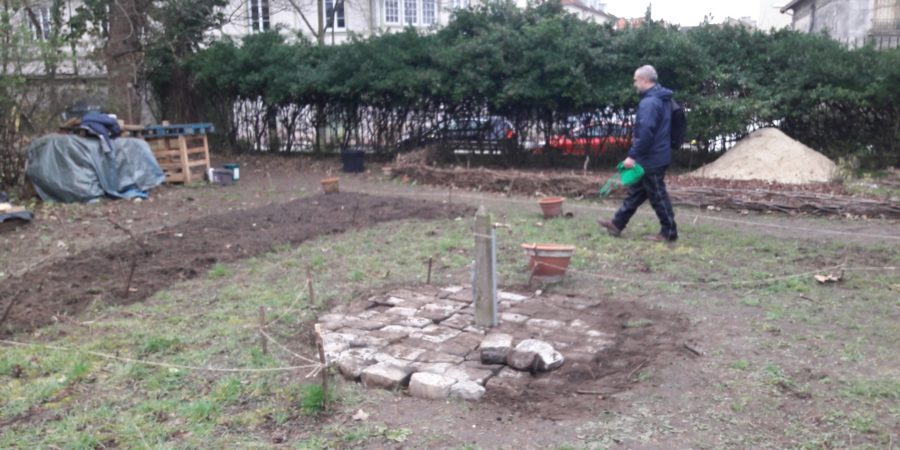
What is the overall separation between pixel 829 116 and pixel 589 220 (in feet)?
24.2

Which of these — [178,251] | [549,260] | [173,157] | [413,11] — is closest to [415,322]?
[549,260]

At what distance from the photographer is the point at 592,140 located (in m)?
15.6

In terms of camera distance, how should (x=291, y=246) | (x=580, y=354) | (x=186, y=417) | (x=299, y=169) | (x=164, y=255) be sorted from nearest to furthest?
(x=186, y=417) < (x=580, y=354) < (x=164, y=255) < (x=291, y=246) < (x=299, y=169)

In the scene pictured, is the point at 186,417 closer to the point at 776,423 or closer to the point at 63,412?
the point at 63,412

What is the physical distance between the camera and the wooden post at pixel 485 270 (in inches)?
219

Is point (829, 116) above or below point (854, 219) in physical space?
above

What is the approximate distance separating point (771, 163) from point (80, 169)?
1158 cm

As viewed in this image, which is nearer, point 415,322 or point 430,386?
point 430,386

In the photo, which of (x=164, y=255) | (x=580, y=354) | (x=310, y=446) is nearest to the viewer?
(x=310, y=446)

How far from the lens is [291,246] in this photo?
8.60 m

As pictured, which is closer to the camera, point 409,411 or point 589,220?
point 409,411

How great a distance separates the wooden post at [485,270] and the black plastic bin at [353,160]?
10381 mm

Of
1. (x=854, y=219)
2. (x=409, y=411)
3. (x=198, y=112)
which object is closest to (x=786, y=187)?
(x=854, y=219)

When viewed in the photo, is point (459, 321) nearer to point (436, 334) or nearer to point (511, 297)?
point (436, 334)
